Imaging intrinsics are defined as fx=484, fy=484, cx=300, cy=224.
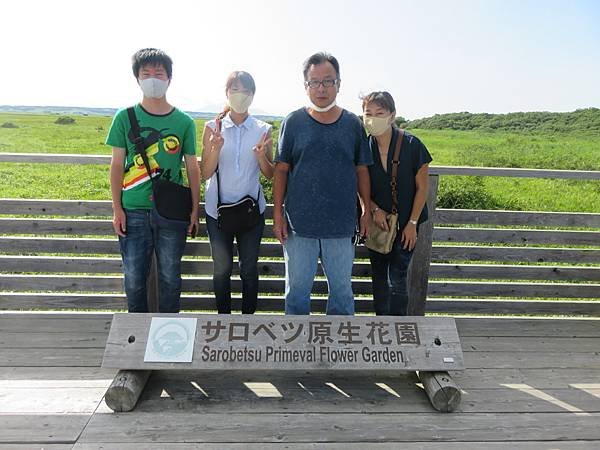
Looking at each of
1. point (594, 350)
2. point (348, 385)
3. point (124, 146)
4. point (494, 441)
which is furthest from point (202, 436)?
point (594, 350)

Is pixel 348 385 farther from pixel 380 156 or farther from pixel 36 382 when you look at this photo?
pixel 36 382

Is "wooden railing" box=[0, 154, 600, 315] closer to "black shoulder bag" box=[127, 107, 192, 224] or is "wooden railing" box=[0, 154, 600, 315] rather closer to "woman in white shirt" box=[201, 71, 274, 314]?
"woman in white shirt" box=[201, 71, 274, 314]

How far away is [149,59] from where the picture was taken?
2.77 meters

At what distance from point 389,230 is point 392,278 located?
36 centimetres

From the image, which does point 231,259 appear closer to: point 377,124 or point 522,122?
point 377,124

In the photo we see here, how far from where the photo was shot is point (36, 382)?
2922 millimetres

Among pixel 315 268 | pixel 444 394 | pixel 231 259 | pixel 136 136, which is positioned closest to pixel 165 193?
pixel 136 136

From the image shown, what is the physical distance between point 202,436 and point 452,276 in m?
2.46

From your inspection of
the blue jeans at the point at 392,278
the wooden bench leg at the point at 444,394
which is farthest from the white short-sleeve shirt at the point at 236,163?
the wooden bench leg at the point at 444,394

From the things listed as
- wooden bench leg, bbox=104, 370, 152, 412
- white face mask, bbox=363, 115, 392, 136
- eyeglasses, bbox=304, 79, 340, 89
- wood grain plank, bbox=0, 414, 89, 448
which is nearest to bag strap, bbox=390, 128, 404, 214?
white face mask, bbox=363, 115, 392, 136

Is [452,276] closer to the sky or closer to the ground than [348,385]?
closer to the sky

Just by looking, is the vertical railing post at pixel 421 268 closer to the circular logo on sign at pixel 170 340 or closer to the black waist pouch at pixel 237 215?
the black waist pouch at pixel 237 215

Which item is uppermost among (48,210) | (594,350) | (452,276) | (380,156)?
(380,156)

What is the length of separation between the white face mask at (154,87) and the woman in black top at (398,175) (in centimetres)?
119
